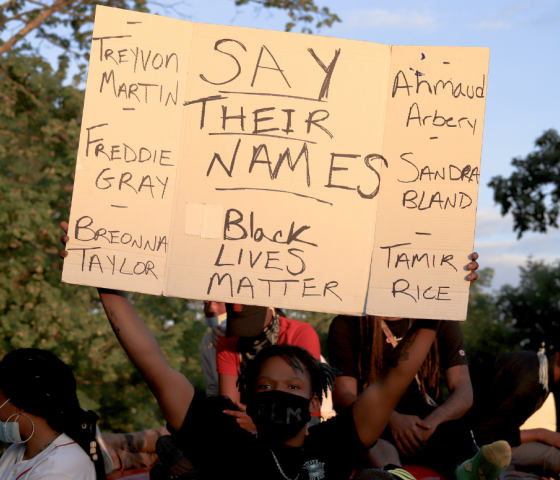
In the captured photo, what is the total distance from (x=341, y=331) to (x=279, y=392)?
1.46 meters

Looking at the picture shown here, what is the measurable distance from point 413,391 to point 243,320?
122 cm

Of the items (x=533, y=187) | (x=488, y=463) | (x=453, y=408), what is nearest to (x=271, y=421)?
(x=488, y=463)

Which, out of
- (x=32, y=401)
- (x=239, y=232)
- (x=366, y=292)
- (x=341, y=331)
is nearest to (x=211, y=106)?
(x=239, y=232)

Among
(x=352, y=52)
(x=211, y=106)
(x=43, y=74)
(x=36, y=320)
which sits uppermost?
(x=43, y=74)

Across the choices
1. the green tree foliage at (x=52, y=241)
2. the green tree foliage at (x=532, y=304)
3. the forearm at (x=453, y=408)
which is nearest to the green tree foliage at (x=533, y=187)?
the green tree foliage at (x=532, y=304)

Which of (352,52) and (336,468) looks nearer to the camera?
(336,468)

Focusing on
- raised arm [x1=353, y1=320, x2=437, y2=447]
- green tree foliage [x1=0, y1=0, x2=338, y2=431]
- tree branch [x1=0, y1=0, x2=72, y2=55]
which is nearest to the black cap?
raised arm [x1=353, y1=320, x2=437, y2=447]

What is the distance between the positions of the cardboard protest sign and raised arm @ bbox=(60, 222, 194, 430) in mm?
154

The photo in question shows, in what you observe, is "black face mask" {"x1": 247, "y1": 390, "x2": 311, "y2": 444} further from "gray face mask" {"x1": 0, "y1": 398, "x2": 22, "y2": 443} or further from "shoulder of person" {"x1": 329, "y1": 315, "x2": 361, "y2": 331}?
"shoulder of person" {"x1": 329, "y1": 315, "x2": 361, "y2": 331}

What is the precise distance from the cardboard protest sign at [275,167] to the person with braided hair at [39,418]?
670 millimetres

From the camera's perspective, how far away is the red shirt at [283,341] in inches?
155

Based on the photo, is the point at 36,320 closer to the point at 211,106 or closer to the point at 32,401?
the point at 32,401

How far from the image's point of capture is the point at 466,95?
8.49 ft

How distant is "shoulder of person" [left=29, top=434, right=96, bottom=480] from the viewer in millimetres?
2633
